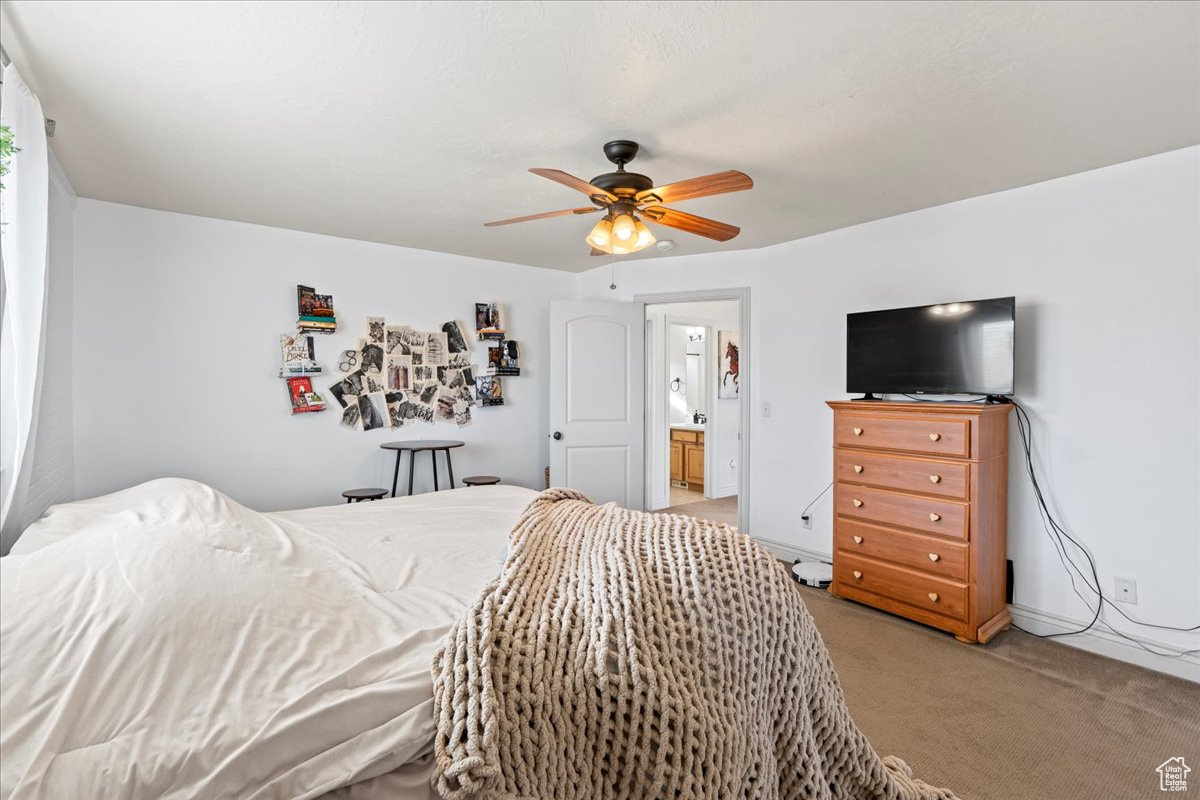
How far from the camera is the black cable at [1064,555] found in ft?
8.87

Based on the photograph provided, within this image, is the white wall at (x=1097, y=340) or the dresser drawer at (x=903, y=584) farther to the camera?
the dresser drawer at (x=903, y=584)

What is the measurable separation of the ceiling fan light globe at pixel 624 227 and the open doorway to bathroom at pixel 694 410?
2793 millimetres

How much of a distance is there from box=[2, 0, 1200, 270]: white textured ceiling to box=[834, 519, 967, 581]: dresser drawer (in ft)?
5.96

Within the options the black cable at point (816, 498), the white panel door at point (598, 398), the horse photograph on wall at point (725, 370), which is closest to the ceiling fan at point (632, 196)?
the white panel door at point (598, 398)

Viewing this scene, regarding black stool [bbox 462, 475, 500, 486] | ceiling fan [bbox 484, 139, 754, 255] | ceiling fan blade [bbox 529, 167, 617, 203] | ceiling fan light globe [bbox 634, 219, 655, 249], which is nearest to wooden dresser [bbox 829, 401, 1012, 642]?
ceiling fan [bbox 484, 139, 754, 255]

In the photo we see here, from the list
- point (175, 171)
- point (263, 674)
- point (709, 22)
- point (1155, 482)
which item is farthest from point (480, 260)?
point (1155, 482)

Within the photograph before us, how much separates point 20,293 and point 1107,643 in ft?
14.8

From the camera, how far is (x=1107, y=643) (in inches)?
Result: 109

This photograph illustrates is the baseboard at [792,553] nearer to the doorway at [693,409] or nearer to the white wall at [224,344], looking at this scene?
the doorway at [693,409]

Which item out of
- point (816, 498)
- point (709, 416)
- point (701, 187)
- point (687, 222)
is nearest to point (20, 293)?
point (701, 187)

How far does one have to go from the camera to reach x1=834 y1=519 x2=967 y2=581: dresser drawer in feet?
9.46

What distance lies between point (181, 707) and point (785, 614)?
120 cm

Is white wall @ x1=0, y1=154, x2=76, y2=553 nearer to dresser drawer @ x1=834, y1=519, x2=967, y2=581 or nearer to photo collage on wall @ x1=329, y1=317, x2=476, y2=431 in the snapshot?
photo collage on wall @ x1=329, y1=317, x2=476, y2=431

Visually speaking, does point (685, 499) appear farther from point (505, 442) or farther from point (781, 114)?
point (781, 114)
